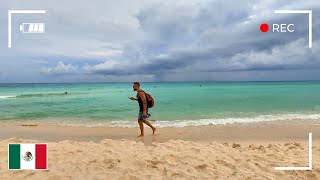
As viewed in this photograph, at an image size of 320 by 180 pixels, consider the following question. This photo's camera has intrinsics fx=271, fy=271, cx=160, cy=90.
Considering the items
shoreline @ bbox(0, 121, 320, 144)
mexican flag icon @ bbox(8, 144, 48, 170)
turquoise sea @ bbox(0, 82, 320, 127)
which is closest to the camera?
mexican flag icon @ bbox(8, 144, 48, 170)

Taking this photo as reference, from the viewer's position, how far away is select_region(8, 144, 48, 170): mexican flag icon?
3.37 meters

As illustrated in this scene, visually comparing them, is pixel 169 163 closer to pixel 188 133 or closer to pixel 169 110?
pixel 188 133

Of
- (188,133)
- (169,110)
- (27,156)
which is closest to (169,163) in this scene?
(27,156)

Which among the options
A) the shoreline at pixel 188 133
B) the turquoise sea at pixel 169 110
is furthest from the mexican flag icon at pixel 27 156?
the turquoise sea at pixel 169 110

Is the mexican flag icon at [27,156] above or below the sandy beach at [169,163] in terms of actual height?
above

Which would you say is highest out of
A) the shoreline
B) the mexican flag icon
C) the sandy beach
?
the mexican flag icon

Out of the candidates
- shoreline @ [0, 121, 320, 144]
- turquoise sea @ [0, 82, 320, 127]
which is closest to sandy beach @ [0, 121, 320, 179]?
shoreline @ [0, 121, 320, 144]

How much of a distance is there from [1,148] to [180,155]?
4289mm

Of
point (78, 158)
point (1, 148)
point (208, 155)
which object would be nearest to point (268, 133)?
point (208, 155)

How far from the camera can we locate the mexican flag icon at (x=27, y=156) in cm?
337

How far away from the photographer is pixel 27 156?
340 cm

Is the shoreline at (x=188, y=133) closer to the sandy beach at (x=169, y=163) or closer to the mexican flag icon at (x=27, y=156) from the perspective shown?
the sandy beach at (x=169, y=163)

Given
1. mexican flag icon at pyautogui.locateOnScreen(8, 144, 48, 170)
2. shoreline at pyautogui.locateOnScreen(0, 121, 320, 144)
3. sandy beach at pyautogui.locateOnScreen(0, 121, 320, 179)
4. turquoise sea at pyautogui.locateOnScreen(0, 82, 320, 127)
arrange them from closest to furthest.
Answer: mexican flag icon at pyautogui.locateOnScreen(8, 144, 48, 170), sandy beach at pyautogui.locateOnScreen(0, 121, 320, 179), shoreline at pyautogui.locateOnScreen(0, 121, 320, 144), turquoise sea at pyautogui.locateOnScreen(0, 82, 320, 127)

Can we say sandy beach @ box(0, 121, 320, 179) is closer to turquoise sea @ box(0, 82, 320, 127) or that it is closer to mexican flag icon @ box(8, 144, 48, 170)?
mexican flag icon @ box(8, 144, 48, 170)
